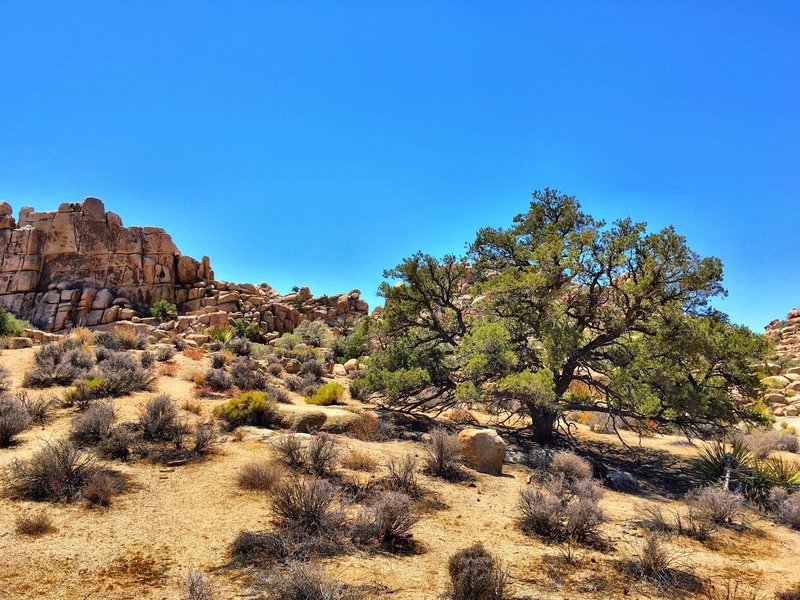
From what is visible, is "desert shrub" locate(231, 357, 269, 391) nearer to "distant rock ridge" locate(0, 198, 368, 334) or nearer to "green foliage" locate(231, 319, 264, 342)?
"green foliage" locate(231, 319, 264, 342)

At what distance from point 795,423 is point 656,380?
44.7 feet

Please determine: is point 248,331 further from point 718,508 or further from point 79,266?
point 718,508

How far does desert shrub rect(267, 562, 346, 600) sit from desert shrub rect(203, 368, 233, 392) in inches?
465

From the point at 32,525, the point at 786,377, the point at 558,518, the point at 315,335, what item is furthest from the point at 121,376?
the point at 786,377

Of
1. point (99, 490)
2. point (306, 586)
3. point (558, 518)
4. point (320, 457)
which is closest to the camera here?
point (306, 586)

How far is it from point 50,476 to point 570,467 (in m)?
9.77

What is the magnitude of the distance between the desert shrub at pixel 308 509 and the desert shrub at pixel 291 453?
2.09 meters

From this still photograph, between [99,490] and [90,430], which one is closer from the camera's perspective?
[99,490]

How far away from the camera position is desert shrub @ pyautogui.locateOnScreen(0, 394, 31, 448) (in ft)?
28.4

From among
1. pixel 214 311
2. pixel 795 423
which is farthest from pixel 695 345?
pixel 214 311

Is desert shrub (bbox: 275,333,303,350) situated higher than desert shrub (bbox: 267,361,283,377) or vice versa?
desert shrub (bbox: 275,333,303,350)

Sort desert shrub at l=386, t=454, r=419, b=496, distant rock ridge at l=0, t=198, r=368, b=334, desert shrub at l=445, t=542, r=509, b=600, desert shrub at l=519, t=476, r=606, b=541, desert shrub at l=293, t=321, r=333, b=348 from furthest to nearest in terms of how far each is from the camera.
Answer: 1. distant rock ridge at l=0, t=198, r=368, b=334
2. desert shrub at l=293, t=321, r=333, b=348
3. desert shrub at l=386, t=454, r=419, b=496
4. desert shrub at l=519, t=476, r=606, b=541
5. desert shrub at l=445, t=542, r=509, b=600

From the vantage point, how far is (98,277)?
47781 millimetres

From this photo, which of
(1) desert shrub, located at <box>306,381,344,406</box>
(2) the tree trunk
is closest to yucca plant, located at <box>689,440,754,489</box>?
(2) the tree trunk
